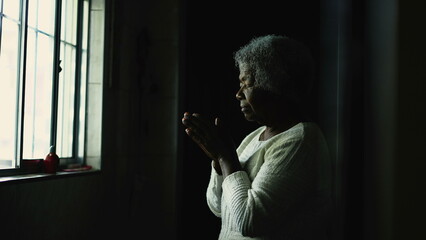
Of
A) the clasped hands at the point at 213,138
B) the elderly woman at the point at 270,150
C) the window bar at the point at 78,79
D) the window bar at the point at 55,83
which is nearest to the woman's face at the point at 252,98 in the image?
the elderly woman at the point at 270,150

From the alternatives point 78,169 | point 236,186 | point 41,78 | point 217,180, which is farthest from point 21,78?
point 236,186

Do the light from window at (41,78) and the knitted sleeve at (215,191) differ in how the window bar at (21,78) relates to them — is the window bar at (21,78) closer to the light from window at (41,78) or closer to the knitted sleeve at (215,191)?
the light from window at (41,78)

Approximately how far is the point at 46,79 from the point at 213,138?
0.84 metres

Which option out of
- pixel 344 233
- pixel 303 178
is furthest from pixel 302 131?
pixel 344 233

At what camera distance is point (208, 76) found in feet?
5.39

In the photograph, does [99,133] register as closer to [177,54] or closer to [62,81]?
[62,81]

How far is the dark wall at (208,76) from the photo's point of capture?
1.55 metres

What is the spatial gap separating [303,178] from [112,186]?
1.15 meters

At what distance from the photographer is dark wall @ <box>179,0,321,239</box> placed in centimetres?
155

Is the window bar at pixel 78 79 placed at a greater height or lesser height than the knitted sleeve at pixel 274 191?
greater

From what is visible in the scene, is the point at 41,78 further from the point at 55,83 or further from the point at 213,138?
the point at 213,138

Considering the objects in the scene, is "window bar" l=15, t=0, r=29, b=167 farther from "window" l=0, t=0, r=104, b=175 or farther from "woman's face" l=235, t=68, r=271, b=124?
"woman's face" l=235, t=68, r=271, b=124

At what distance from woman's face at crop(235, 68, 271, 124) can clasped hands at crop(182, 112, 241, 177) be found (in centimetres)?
10

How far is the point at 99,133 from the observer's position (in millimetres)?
1596
